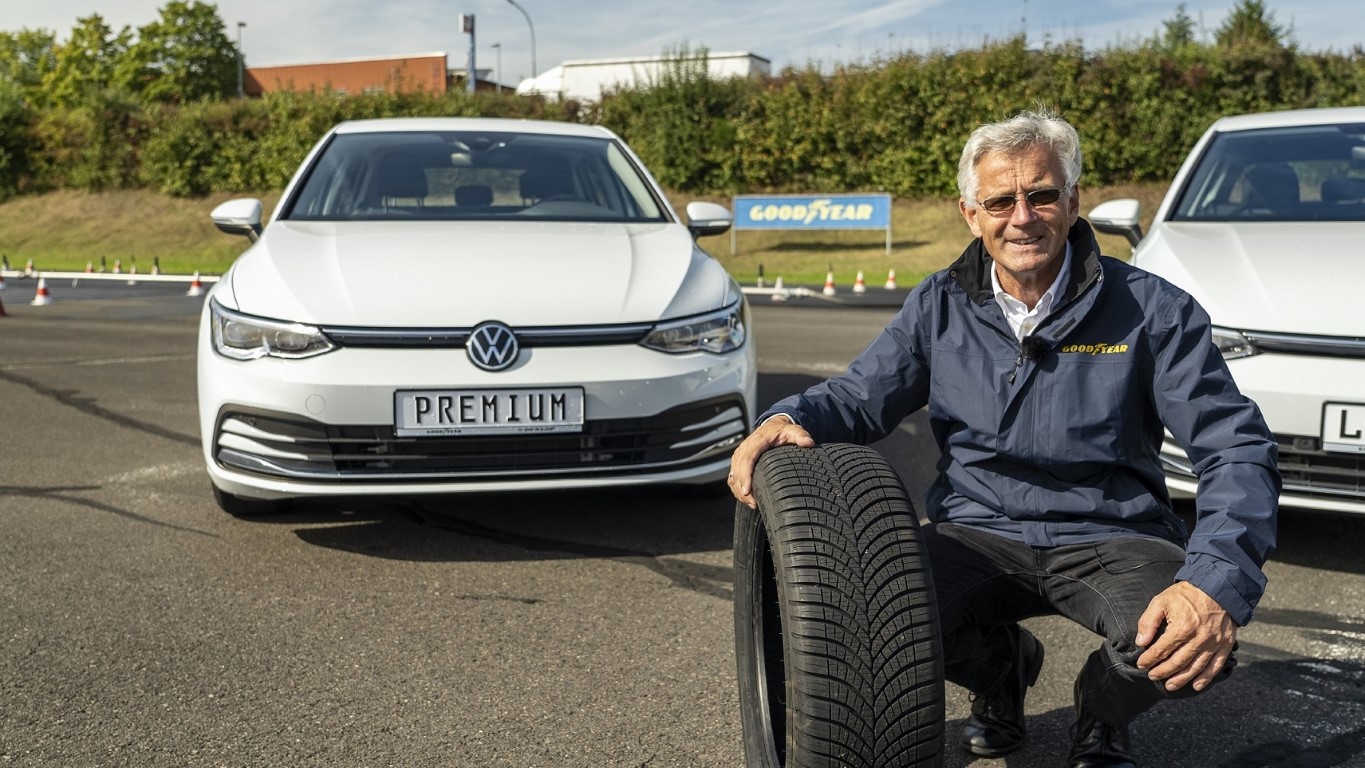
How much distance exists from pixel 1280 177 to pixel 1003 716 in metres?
3.65

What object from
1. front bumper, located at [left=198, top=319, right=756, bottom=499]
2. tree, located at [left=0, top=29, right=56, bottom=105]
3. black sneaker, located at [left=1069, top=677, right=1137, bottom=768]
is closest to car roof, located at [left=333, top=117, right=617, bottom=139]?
front bumper, located at [left=198, top=319, right=756, bottom=499]

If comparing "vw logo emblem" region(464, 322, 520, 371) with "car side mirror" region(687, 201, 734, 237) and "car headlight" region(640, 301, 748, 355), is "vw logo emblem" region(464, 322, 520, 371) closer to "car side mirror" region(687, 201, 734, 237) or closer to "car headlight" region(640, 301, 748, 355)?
"car headlight" region(640, 301, 748, 355)

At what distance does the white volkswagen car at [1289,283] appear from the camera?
3844 millimetres

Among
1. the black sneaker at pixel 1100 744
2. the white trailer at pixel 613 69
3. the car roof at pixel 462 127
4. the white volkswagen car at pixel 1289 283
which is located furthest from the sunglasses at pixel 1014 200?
the white trailer at pixel 613 69

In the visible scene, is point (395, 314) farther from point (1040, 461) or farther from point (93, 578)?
point (1040, 461)

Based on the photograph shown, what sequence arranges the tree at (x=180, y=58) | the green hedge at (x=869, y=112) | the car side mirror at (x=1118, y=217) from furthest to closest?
the tree at (x=180, y=58) < the green hedge at (x=869, y=112) < the car side mirror at (x=1118, y=217)

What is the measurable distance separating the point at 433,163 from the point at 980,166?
3641mm

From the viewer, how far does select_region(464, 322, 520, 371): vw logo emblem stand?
405cm

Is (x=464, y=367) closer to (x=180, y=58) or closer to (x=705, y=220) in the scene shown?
(x=705, y=220)

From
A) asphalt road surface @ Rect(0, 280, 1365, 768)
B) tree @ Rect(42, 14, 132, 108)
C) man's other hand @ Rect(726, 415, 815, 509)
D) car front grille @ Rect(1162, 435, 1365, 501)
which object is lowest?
asphalt road surface @ Rect(0, 280, 1365, 768)

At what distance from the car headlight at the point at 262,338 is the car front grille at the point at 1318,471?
2750mm

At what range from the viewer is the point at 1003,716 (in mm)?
2760

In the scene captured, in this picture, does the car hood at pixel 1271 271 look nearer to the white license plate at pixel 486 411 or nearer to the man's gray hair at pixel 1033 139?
the man's gray hair at pixel 1033 139

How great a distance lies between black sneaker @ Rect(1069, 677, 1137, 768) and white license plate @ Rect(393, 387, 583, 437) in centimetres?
197
